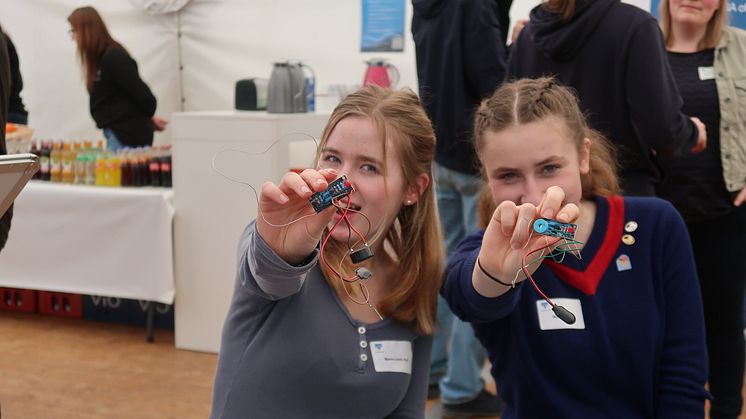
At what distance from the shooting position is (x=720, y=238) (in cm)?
268

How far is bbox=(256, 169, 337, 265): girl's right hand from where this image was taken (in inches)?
50.0

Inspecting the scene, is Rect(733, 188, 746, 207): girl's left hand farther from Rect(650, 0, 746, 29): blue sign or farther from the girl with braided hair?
Rect(650, 0, 746, 29): blue sign

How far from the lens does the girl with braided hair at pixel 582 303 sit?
154cm

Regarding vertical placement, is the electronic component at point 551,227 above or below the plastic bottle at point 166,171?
above

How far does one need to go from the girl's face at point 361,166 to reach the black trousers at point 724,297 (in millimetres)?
1477

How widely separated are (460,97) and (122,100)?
279 cm

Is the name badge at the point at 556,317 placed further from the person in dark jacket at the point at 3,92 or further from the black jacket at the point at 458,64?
the black jacket at the point at 458,64

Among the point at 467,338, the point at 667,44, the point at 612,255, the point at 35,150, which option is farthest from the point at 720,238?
the point at 35,150

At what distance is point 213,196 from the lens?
3984mm

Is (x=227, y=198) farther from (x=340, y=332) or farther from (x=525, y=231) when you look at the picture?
(x=525, y=231)

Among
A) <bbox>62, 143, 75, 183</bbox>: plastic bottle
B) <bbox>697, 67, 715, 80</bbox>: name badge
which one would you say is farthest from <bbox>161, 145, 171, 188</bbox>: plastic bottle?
<bbox>697, 67, 715, 80</bbox>: name badge

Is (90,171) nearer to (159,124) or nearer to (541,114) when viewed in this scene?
(159,124)

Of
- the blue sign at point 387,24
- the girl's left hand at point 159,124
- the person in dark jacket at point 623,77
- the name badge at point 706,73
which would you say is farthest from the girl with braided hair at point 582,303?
the girl's left hand at point 159,124

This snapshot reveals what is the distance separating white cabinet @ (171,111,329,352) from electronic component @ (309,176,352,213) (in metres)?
2.56
